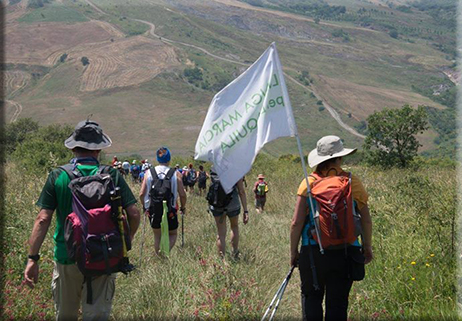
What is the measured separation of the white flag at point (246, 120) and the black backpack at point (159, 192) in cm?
167

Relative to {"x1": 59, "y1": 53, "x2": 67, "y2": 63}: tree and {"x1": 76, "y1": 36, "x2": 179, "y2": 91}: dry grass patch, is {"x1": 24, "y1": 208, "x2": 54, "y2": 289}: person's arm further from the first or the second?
{"x1": 59, "y1": 53, "x2": 67, "y2": 63}: tree

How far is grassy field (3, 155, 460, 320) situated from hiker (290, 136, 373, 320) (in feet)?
2.59

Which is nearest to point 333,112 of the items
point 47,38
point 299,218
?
point 47,38

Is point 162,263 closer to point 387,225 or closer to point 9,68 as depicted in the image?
point 387,225

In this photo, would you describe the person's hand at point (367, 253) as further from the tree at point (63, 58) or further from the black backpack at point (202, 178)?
the tree at point (63, 58)

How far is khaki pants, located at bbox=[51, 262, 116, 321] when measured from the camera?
12.1ft

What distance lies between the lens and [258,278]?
5.37 metres

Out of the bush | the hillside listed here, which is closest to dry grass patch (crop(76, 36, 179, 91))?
the hillside

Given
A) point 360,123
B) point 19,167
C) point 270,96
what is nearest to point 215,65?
point 360,123

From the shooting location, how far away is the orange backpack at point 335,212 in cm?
353

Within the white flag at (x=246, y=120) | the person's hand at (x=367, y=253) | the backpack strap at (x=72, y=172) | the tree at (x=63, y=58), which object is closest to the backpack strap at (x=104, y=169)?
the backpack strap at (x=72, y=172)

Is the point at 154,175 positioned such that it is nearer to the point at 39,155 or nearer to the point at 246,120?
the point at 246,120

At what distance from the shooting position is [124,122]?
350ft

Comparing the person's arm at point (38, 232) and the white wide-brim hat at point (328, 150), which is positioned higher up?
the white wide-brim hat at point (328, 150)
